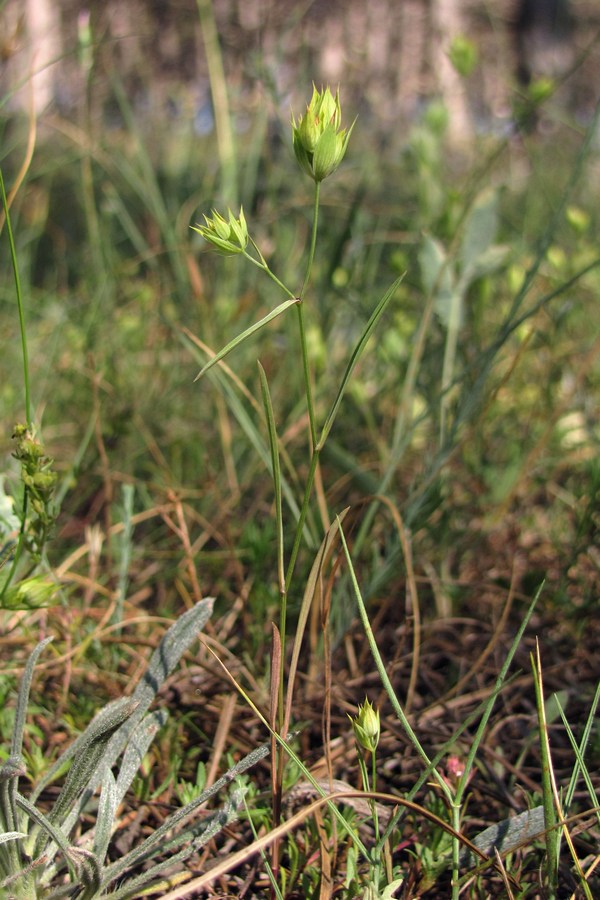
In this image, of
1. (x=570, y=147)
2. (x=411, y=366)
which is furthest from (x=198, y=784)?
(x=570, y=147)

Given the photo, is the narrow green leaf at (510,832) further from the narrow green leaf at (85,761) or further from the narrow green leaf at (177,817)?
the narrow green leaf at (85,761)

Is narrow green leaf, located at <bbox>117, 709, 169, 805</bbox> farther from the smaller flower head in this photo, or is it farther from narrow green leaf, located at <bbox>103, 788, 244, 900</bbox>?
the smaller flower head

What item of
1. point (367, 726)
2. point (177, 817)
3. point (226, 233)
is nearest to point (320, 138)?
point (226, 233)

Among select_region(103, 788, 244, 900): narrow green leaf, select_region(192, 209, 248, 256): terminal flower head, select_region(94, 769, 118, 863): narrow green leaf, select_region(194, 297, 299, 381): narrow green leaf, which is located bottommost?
select_region(103, 788, 244, 900): narrow green leaf

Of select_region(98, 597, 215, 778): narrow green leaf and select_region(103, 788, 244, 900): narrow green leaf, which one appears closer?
select_region(103, 788, 244, 900): narrow green leaf

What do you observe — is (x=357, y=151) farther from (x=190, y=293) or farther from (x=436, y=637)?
(x=436, y=637)

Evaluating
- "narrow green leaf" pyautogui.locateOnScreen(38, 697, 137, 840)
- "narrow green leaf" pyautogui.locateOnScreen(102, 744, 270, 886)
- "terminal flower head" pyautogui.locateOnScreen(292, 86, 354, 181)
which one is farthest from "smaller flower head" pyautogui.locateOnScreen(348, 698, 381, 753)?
"terminal flower head" pyautogui.locateOnScreen(292, 86, 354, 181)
